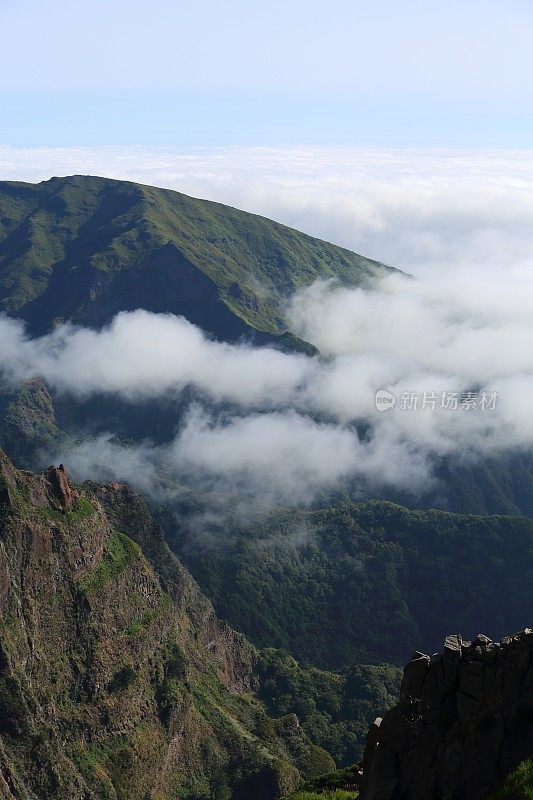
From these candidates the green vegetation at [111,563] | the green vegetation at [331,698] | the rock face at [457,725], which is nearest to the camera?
the rock face at [457,725]

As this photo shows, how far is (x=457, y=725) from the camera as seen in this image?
41.1m

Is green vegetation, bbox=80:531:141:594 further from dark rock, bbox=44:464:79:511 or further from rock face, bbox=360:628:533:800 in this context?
rock face, bbox=360:628:533:800

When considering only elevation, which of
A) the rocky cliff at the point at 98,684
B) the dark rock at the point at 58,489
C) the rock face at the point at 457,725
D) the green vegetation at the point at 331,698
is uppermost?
the rock face at the point at 457,725

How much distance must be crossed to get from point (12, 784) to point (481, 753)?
6624cm

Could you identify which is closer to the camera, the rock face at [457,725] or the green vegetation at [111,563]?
the rock face at [457,725]

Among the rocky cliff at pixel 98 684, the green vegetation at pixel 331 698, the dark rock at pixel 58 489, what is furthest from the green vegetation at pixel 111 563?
the green vegetation at pixel 331 698

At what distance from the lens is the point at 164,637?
132m

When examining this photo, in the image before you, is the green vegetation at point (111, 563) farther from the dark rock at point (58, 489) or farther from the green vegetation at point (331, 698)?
the green vegetation at point (331, 698)

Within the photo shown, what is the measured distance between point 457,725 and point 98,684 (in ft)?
265

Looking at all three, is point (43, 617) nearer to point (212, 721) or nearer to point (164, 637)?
point (164, 637)

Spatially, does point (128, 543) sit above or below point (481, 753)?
below

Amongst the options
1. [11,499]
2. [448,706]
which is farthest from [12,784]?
[448,706]

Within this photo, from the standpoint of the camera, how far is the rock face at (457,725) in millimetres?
39156

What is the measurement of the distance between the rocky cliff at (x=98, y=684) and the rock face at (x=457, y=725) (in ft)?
189
